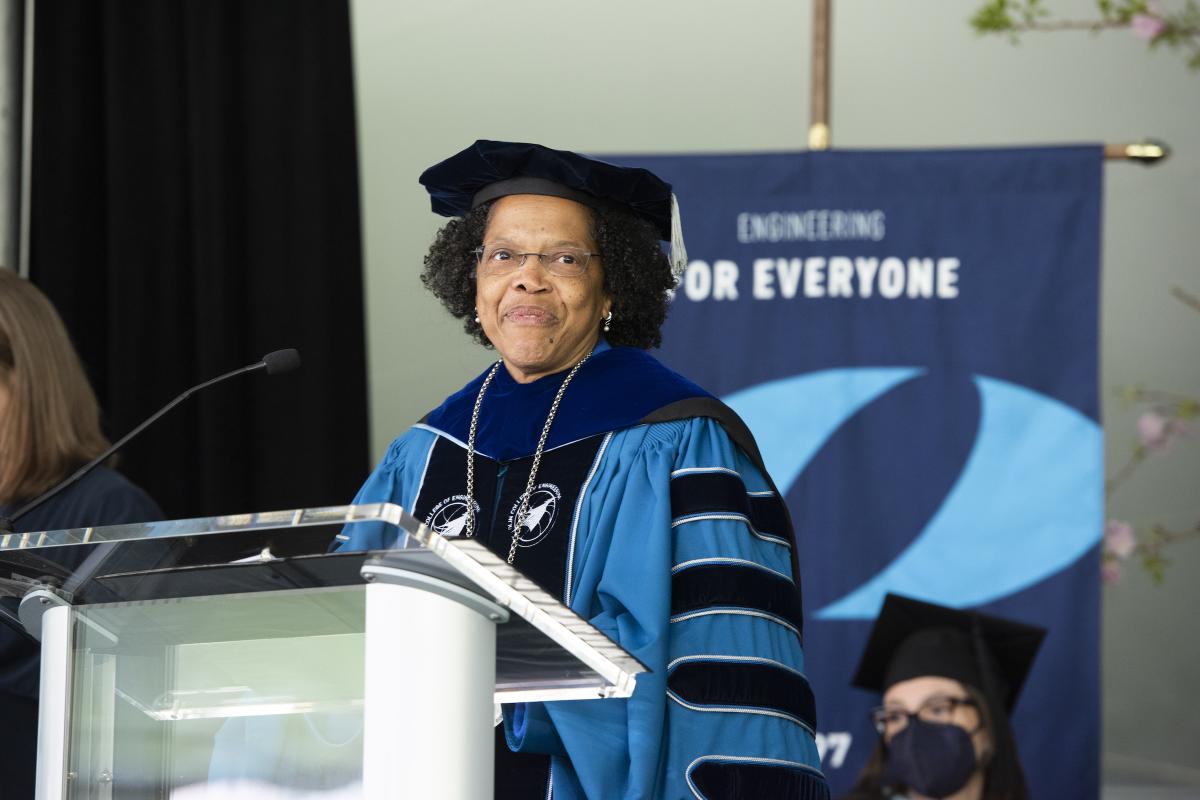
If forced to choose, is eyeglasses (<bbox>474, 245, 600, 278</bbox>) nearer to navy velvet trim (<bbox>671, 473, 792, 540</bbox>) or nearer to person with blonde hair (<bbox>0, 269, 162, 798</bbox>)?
navy velvet trim (<bbox>671, 473, 792, 540</bbox>)

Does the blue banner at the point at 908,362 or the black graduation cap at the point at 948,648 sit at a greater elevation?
the blue banner at the point at 908,362

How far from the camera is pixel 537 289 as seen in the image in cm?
254

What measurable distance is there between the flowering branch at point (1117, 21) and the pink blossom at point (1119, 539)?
1332mm

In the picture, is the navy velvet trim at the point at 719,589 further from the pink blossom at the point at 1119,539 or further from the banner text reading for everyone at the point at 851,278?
the pink blossom at the point at 1119,539

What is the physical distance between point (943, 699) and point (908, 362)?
2.56 feet

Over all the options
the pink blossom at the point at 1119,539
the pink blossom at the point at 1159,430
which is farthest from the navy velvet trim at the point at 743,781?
the pink blossom at the point at 1159,430

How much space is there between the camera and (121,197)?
459 cm

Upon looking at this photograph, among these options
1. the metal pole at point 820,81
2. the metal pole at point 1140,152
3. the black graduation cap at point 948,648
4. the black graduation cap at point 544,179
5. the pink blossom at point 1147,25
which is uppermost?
the pink blossom at point 1147,25

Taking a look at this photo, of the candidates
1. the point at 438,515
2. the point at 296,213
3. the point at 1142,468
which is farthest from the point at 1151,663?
the point at 438,515

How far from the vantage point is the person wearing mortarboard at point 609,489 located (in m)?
2.21

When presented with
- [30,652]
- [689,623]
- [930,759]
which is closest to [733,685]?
[689,623]

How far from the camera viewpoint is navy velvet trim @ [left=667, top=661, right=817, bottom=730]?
2.24 metres

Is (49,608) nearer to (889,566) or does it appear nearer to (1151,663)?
(889,566)

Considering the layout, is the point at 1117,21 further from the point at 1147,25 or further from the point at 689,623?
the point at 689,623
